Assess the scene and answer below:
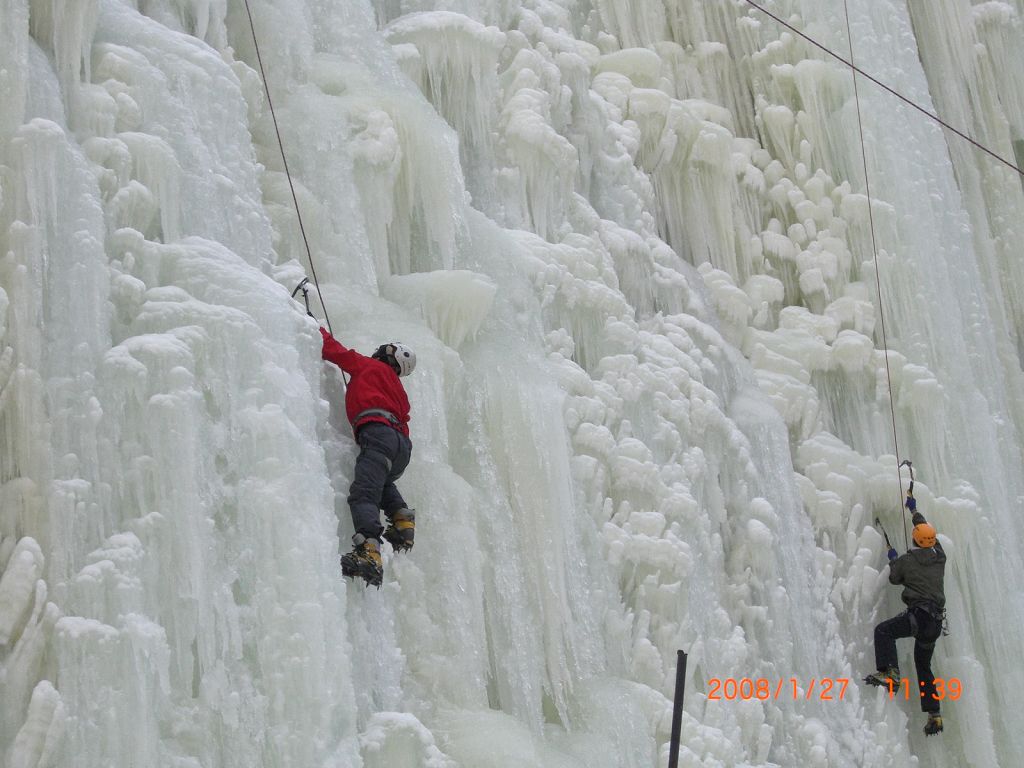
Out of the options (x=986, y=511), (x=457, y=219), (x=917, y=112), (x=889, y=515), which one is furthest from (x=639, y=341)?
(x=917, y=112)

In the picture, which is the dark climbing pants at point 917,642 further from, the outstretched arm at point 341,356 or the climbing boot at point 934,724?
the outstretched arm at point 341,356

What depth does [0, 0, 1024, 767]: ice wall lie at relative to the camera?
505 cm

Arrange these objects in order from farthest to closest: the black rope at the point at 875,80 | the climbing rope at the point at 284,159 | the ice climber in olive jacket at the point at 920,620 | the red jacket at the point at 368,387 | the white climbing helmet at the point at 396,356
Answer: the black rope at the point at 875,80 → the ice climber in olive jacket at the point at 920,620 → the climbing rope at the point at 284,159 → the white climbing helmet at the point at 396,356 → the red jacket at the point at 368,387

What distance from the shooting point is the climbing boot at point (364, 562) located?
5648 millimetres

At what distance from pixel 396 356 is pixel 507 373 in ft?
3.76

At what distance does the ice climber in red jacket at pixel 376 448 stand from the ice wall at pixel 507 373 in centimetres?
15

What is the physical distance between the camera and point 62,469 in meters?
4.91

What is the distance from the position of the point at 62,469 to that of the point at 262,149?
2624 mm

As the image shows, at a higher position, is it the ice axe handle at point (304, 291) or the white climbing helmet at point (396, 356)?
the ice axe handle at point (304, 291)

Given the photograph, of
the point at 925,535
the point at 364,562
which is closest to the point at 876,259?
the point at 925,535

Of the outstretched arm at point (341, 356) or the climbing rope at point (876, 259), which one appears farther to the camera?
the climbing rope at point (876, 259)
